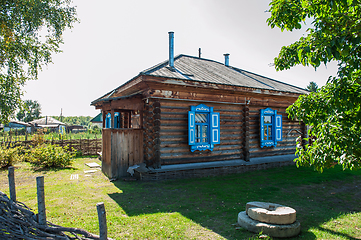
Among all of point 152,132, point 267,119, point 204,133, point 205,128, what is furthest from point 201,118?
point 267,119

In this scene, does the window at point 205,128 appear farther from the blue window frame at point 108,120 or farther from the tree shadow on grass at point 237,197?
the blue window frame at point 108,120

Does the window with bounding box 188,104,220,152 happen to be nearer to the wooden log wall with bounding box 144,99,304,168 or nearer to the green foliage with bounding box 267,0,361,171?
the wooden log wall with bounding box 144,99,304,168

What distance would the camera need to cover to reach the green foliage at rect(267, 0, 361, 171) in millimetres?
3057

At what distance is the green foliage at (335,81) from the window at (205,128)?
601cm

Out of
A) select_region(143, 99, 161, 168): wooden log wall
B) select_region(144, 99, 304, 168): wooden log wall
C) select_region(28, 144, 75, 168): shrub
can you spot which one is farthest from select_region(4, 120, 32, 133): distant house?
select_region(144, 99, 304, 168): wooden log wall

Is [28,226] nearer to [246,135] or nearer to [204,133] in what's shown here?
[204,133]

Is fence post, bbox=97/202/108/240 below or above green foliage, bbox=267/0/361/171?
below

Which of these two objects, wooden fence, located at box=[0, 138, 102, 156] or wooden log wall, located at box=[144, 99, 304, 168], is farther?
wooden fence, located at box=[0, 138, 102, 156]

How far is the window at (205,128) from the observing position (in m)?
9.75

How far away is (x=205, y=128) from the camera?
33.2ft

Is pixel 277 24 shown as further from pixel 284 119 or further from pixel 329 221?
pixel 284 119

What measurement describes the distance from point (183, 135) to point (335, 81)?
6608 mm

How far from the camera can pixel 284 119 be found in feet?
42.1

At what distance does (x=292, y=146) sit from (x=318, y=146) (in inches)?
421
